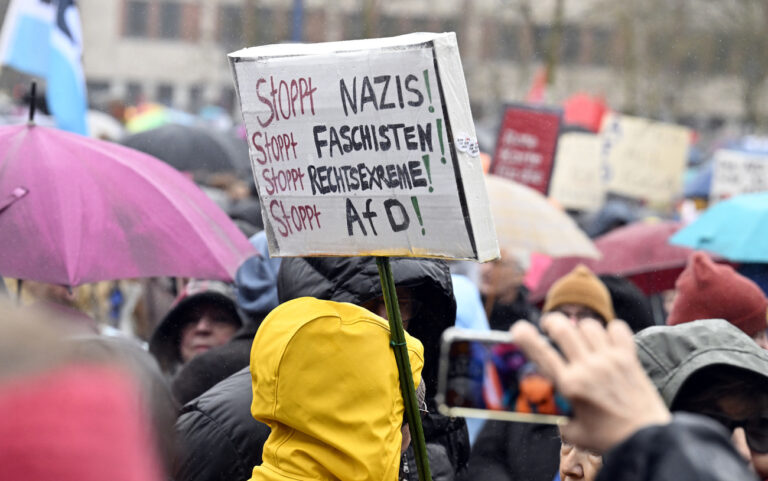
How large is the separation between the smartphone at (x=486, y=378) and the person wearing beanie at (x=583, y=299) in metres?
2.23

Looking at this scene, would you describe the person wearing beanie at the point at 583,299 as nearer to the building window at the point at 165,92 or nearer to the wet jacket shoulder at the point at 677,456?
the wet jacket shoulder at the point at 677,456

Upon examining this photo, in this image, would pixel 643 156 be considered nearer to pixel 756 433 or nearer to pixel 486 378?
pixel 486 378

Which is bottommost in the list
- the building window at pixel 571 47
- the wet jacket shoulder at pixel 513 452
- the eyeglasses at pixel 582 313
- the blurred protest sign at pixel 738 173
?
the building window at pixel 571 47

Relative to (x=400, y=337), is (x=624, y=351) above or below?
above

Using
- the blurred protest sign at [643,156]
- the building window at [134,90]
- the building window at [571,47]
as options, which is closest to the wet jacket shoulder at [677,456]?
the blurred protest sign at [643,156]

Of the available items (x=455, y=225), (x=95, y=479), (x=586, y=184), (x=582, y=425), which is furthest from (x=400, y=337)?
(x=586, y=184)

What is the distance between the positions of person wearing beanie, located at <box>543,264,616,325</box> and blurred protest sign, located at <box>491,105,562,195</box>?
2526 mm

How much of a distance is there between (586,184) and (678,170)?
2.95 feet

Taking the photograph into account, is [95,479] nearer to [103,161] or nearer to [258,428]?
[258,428]

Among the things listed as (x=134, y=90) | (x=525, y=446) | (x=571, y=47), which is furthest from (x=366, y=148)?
(x=134, y=90)

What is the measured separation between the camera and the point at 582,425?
4.80 ft

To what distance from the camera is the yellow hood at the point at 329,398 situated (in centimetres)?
243

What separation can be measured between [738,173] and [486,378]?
304 inches

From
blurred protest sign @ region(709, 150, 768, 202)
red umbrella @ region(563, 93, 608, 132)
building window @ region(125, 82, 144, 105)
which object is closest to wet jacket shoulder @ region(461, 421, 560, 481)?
blurred protest sign @ region(709, 150, 768, 202)
